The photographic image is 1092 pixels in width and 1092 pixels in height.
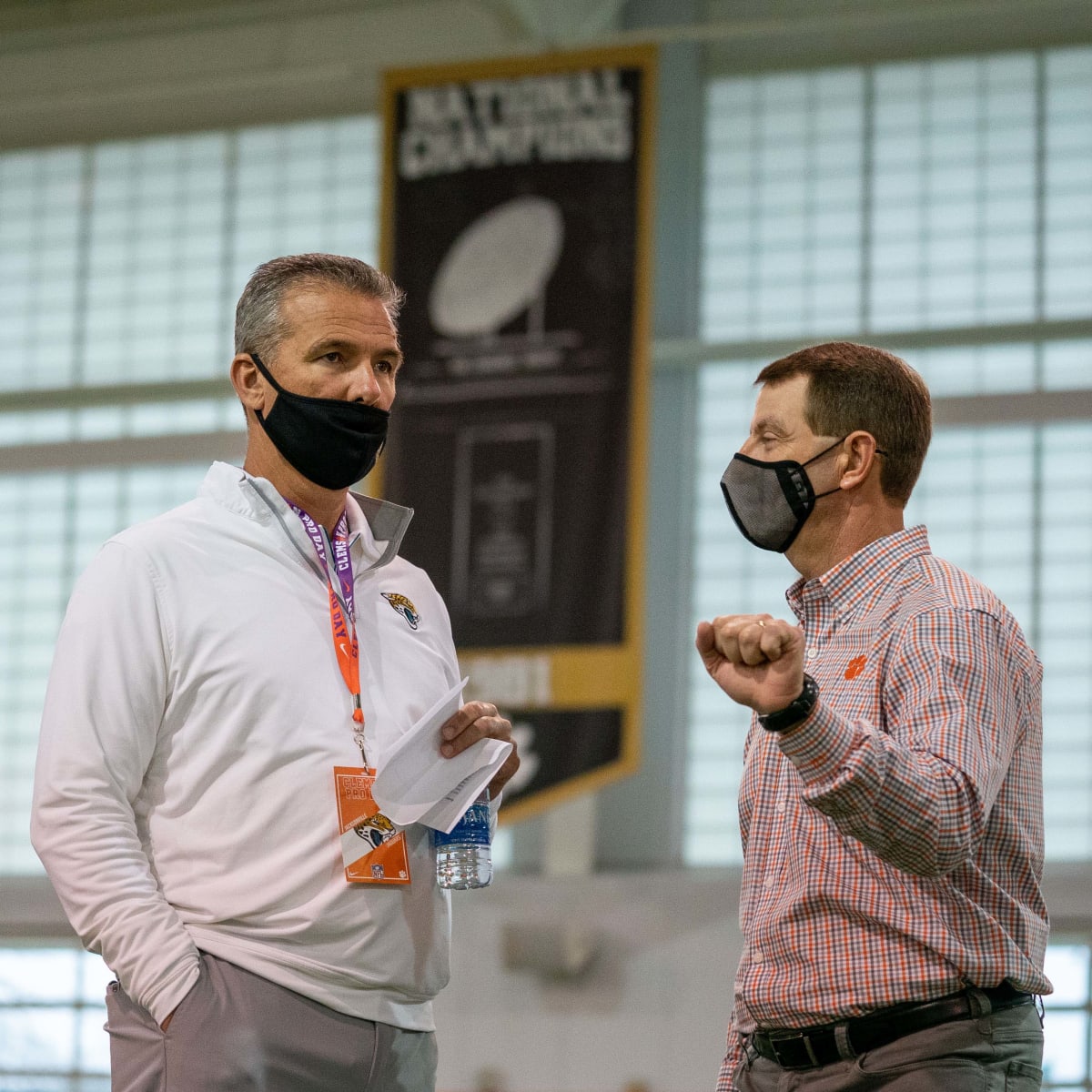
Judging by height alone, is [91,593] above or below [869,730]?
above

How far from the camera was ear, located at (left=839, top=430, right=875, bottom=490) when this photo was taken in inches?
95.3

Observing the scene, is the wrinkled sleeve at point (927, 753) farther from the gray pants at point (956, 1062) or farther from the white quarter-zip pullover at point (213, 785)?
the white quarter-zip pullover at point (213, 785)

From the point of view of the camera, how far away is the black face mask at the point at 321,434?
8.22 feet

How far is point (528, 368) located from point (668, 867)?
2.51 m

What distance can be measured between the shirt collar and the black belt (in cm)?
56

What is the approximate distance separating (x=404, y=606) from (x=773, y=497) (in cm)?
62

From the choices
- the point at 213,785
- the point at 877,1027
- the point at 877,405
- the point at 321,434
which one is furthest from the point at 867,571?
the point at 213,785

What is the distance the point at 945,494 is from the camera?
7.81 meters

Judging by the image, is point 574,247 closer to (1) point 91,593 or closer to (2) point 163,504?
(2) point 163,504

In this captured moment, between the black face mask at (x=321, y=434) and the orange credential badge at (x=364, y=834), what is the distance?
483 millimetres

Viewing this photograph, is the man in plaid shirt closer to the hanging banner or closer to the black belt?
the black belt

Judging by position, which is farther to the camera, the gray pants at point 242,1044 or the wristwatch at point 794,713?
the gray pants at point 242,1044

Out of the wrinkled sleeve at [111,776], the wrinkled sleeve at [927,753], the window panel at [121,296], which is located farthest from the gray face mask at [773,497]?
the window panel at [121,296]

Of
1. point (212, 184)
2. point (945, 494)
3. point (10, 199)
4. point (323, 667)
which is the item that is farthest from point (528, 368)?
point (323, 667)
